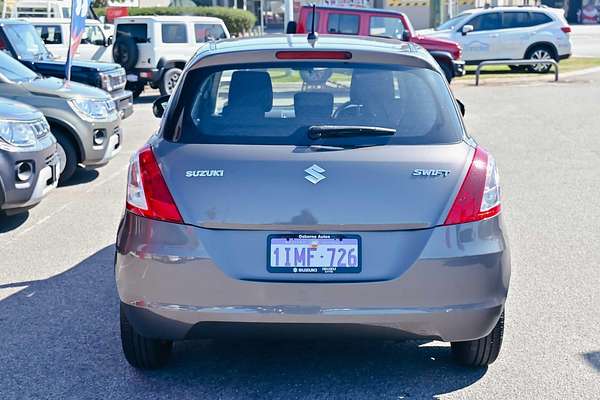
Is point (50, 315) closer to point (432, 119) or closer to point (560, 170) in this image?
point (432, 119)

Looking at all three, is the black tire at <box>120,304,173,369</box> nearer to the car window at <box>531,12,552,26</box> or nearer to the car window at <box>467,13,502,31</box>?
the car window at <box>467,13,502,31</box>

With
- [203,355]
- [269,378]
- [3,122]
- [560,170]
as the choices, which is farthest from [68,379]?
[560,170]

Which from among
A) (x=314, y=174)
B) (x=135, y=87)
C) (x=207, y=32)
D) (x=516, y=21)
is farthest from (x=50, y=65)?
(x=516, y=21)

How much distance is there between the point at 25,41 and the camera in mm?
13773

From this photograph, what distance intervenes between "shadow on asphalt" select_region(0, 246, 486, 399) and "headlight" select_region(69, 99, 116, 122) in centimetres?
487

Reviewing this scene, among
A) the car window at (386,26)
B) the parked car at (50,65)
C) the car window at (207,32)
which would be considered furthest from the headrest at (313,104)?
the car window at (386,26)

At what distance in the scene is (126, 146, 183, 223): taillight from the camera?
13.0 feet

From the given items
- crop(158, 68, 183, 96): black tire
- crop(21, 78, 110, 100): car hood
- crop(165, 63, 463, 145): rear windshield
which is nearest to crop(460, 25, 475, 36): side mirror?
crop(158, 68, 183, 96): black tire

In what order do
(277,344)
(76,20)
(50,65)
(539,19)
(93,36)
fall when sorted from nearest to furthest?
(277,344) < (76,20) < (50,65) < (93,36) < (539,19)

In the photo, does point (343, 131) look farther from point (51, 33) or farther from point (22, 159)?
point (51, 33)

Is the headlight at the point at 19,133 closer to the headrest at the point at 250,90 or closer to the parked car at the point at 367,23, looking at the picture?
the headrest at the point at 250,90

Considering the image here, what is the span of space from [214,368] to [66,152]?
19.2 feet

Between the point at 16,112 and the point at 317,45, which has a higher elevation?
the point at 317,45

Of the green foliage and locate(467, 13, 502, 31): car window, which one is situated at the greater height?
locate(467, 13, 502, 31): car window
